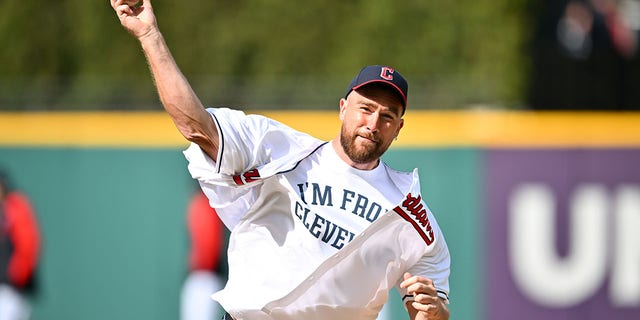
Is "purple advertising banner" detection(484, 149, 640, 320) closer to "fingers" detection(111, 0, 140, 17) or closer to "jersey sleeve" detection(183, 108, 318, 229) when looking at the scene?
"jersey sleeve" detection(183, 108, 318, 229)

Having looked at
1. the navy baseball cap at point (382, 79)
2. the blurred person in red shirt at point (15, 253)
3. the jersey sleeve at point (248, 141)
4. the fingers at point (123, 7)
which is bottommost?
the blurred person in red shirt at point (15, 253)

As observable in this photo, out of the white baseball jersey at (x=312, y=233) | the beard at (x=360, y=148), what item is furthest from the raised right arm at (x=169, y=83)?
the beard at (x=360, y=148)

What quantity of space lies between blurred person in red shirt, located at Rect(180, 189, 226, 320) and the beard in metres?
5.74

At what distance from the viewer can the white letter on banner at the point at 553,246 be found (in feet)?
33.2

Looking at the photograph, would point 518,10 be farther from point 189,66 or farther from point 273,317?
point 273,317

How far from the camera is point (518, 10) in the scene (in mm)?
19406

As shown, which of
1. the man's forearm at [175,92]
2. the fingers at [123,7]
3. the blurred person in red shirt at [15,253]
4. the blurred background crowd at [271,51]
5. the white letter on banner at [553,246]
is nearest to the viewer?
the man's forearm at [175,92]

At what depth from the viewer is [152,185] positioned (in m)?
10.8

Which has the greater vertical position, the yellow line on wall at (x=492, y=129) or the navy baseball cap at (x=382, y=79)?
the yellow line on wall at (x=492, y=129)

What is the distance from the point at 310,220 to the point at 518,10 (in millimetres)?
15511

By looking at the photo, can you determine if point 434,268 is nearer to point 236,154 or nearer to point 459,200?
point 236,154

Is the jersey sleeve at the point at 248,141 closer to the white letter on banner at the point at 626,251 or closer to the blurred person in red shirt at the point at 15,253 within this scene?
the white letter on banner at the point at 626,251

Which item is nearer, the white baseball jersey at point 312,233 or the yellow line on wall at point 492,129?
the white baseball jersey at point 312,233

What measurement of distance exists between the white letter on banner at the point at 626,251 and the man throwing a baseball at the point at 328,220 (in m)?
5.90
